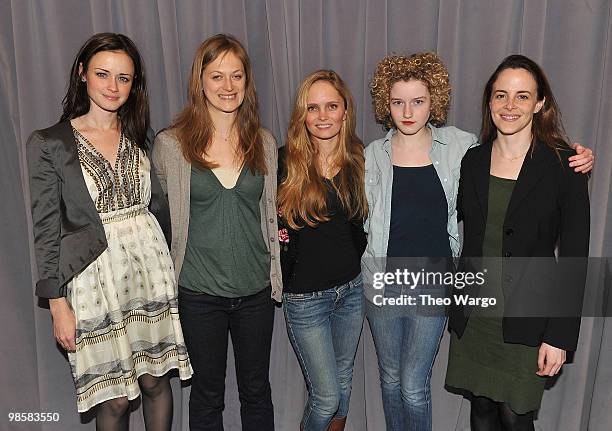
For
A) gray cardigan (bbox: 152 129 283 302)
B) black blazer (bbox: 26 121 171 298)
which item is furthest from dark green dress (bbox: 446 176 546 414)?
black blazer (bbox: 26 121 171 298)

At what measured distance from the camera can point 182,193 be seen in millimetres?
2088

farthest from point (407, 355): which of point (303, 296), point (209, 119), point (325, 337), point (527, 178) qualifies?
point (209, 119)

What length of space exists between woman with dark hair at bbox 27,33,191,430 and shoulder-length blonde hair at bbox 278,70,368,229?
48cm

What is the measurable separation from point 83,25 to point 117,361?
1391mm

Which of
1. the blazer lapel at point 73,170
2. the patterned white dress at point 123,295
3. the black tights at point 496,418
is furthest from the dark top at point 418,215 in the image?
the blazer lapel at point 73,170

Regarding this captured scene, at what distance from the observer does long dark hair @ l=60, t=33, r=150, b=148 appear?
1.98m

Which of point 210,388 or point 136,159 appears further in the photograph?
point 210,388

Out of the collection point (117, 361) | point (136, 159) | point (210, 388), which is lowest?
point (210, 388)

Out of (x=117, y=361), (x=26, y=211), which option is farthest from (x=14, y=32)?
(x=117, y=361)

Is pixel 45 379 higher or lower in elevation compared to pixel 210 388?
lower

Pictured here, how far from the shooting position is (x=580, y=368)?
8.49 feet

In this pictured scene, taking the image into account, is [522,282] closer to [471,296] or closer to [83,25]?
[471,296]

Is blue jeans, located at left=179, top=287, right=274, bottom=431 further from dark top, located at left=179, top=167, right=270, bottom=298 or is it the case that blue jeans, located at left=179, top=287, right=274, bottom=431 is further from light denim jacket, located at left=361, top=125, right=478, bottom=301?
light denim jacket, located at left=361, top=125, right=478, bottom=301

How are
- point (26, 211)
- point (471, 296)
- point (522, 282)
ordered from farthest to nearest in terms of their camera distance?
point (26, 211) < point (471, 296) < point (522, 282)
